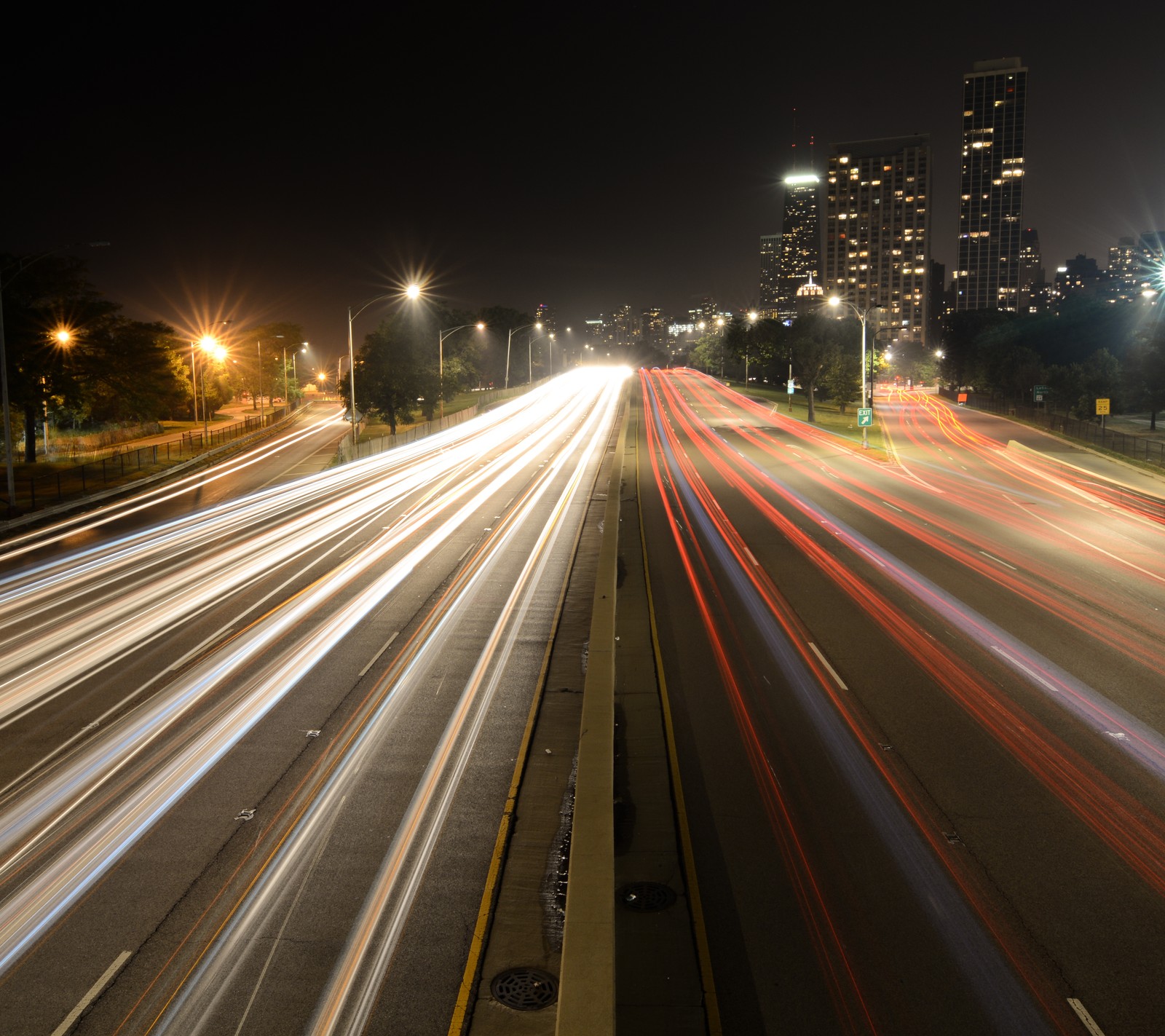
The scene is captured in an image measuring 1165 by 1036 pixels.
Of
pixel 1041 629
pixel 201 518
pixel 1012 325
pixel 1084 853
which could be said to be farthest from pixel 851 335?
pixel 1084 853

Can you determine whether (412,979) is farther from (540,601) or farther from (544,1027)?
(540,601)

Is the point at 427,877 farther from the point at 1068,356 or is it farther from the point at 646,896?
the point at 1068,356

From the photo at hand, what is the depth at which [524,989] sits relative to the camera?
7133 millimetres

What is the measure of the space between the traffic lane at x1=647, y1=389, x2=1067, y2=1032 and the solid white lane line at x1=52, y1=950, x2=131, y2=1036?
48.0 inches

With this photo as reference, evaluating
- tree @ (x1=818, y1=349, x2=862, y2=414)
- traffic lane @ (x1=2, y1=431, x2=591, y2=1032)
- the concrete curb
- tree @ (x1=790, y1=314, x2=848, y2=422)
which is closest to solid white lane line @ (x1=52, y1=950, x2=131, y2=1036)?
traffic lane @ (x1=2, y1=431, x2=591, y2=1032)

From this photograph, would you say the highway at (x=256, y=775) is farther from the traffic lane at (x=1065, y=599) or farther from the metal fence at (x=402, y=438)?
the metal fence at (x=402, y=438)

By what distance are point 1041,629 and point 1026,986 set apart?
1147 centimetres

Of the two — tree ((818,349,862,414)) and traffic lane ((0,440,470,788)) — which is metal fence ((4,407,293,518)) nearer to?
traffic lane ((0,440,470,788))

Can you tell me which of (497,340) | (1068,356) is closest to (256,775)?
(1068,356)

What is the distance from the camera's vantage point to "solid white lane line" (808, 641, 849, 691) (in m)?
14.1

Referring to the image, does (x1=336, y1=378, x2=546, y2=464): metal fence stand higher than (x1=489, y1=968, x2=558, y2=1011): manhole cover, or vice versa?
(x1=336, y1=378, x2=546, y2=464): metal fence

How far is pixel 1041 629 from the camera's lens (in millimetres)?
17281

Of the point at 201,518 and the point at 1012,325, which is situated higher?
the point at 1012,325

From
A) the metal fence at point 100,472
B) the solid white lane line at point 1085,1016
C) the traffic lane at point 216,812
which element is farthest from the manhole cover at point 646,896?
the metal fence at point 100,472
